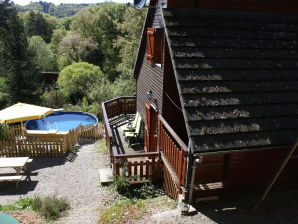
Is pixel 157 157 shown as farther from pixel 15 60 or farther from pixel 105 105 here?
pixel 15 60

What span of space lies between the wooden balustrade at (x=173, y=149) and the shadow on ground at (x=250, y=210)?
1007mm

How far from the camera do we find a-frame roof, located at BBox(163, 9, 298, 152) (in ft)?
18.2

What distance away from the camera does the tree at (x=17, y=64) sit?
20.5 m

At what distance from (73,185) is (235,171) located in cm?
611

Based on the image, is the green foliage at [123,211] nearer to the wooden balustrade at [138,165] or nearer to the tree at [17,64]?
the wooden balustrade at [138,165]

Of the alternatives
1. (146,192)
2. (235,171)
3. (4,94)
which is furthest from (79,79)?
(235,171)

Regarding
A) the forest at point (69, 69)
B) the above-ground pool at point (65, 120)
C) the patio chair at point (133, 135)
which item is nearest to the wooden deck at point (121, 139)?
the patio chair at point (133, 135)

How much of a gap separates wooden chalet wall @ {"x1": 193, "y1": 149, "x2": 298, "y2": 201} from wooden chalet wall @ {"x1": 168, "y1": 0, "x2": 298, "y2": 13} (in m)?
4.27

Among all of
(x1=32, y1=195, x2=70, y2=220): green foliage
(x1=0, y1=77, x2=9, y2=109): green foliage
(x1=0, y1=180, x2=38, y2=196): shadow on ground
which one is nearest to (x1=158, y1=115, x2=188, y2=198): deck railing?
(x1=32, y1=195, x2=70, y2=220): green foliage

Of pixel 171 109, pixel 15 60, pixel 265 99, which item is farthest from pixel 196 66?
pixel 15 60

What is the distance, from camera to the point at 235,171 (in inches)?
264

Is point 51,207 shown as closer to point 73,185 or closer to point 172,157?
point 73,185

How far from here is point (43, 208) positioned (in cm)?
709

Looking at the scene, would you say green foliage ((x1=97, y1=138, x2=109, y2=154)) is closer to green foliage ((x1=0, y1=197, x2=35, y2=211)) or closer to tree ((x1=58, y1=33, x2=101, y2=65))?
green foliage ((x1=0, y1=197, x2=35, y2=211))
